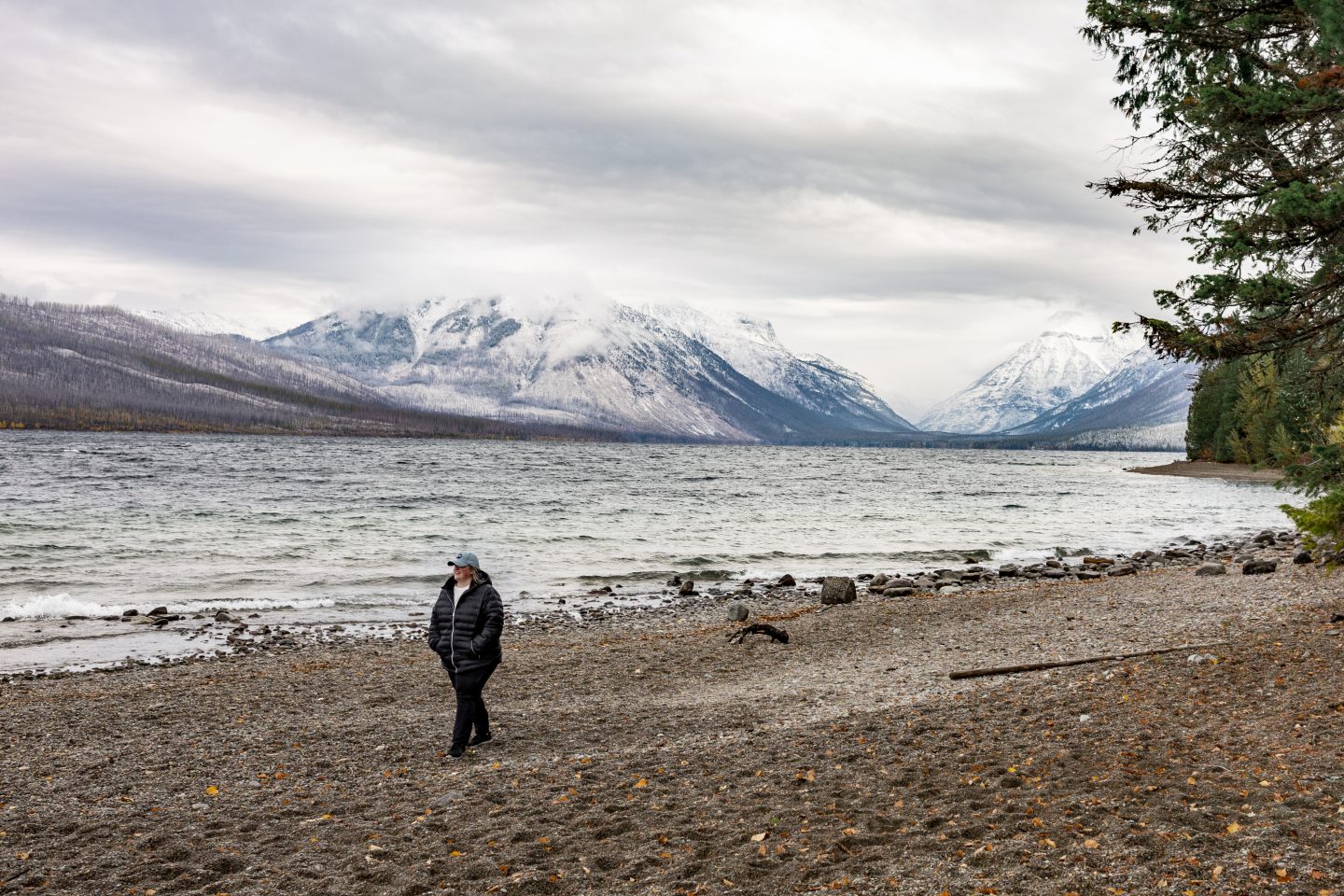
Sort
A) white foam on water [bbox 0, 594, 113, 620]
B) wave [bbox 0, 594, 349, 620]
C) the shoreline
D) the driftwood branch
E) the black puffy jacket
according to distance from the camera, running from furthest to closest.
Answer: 1. wave [bbox 0, 594, 349, 620]
2. white foam on water [bbox 0, 594, 113, 620]
3. the shoreline
4. the driftwood branch
5. the black puffy jacket

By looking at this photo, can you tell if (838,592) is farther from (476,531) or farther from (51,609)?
(476,531)

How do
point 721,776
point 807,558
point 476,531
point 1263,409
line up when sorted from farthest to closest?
point 1263,409
point 476,531
point 807,558
point 721,776

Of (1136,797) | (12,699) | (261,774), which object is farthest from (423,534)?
(1136,797)

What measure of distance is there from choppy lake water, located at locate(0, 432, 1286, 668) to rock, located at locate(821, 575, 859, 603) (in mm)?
6673

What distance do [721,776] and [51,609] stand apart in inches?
889

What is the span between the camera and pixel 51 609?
24422 mm

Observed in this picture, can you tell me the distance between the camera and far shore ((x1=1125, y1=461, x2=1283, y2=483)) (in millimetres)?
94812

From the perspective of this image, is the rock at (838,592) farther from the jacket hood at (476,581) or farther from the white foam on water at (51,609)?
the white foam on water at (51,609)

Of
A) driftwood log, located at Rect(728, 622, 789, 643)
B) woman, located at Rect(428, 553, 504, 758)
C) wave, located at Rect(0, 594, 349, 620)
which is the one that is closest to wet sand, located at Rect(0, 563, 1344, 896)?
woman, located at Rect(428, 553, 504, 758)

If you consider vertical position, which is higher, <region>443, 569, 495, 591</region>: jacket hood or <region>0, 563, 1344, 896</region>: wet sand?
<region>443, 569, 495, 591</region>: jacket hood

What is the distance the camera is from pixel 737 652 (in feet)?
59.9

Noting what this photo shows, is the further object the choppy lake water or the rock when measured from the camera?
the choppy lake water

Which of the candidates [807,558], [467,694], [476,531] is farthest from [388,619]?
[476,531]

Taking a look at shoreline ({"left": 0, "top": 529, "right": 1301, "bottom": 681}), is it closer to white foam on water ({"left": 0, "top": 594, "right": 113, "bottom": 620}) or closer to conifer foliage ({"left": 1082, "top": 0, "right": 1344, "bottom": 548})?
white foam on water ({"left": 0, "top": 594, "right": 113, "bottom": 620})
